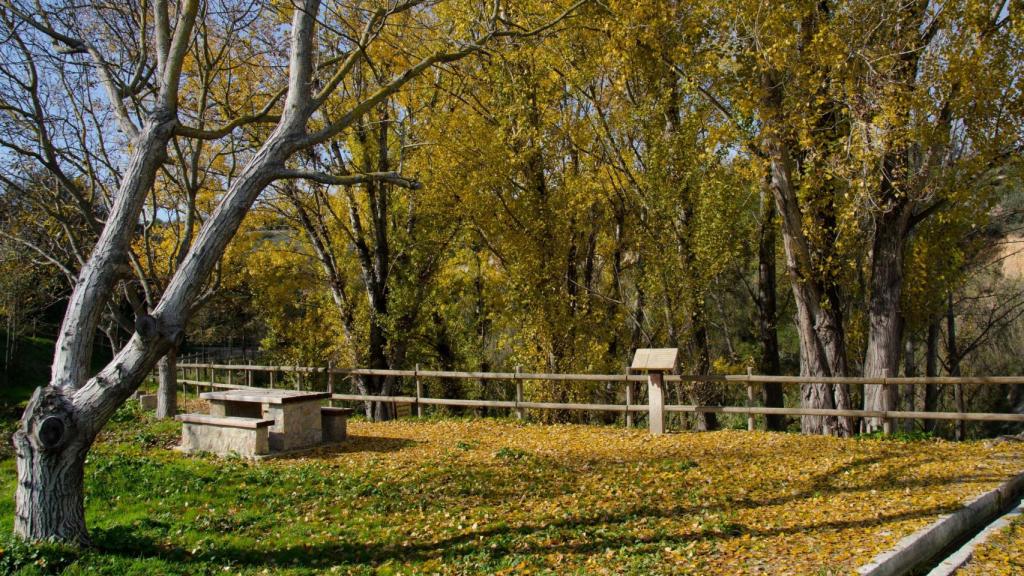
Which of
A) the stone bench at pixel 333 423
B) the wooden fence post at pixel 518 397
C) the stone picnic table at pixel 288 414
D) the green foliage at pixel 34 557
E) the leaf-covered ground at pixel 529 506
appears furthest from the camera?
the wooden fence post at pixel 518 397

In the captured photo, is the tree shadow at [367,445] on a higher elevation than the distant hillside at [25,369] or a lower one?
lower

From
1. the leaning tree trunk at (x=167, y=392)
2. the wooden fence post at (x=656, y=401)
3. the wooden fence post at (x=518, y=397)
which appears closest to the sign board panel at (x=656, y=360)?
the wooden fence post at (x=656, y=401)

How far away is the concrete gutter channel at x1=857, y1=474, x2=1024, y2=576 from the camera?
4750 millimetres

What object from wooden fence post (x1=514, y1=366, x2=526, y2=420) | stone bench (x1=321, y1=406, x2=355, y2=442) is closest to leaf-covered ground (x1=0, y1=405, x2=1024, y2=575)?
stone bench (x1=321, y1=406, x2=355, y2=442)

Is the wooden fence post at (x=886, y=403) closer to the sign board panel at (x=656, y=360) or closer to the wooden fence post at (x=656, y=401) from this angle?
the sign board panel at (x=656, y=360)

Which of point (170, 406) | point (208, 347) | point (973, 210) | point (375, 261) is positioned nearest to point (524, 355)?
point (375, 261)

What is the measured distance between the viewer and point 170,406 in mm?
14758

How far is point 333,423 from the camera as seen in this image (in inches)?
435

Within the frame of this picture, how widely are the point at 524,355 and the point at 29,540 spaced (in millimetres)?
10680

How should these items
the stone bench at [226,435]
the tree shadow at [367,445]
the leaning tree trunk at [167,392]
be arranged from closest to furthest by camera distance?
1. the stone bench at [226,435]
2. the tree shadow at [367,445]
3. the leaning tree trunk at [167,392]

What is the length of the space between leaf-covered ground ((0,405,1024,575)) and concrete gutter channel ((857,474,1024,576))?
0.16 m

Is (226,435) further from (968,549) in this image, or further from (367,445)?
(968,549)

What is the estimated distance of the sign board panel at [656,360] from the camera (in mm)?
10578

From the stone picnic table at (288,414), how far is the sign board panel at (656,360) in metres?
5.02
